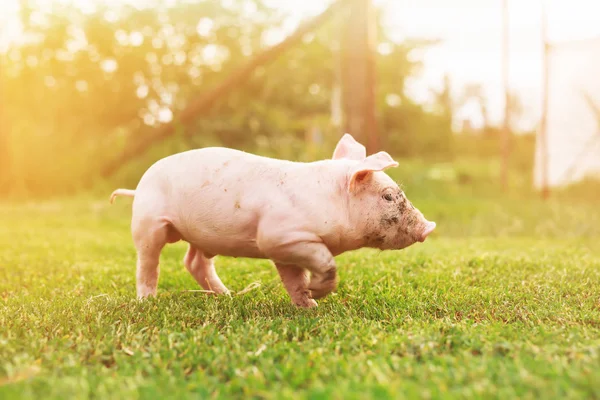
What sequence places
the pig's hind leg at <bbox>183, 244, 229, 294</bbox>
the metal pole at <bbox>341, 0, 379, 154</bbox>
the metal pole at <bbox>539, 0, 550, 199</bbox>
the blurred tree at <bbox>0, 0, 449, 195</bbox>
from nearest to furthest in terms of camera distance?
1. the pig's hind leg at <bbox>183, 244, 229, 294</bbox>
2. the metal pole at <bbox>341, 0, 379, 154</bbox>
3. the metal pole at <bbox>539, 0, 550, 199</bbox>
4. the blurred tree at <bbox>0, 0, 449, 195</bbox>

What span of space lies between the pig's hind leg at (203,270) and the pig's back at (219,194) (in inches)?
19.3

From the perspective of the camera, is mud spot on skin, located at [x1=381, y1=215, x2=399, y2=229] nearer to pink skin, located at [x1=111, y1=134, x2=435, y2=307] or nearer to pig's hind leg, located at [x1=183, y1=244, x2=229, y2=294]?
pink skin, located at [x1=111, y1=134, x2=435, y2=307]

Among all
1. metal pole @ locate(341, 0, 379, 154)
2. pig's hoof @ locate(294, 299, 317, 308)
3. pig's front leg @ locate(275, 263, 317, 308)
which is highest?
metal pole @ locate(341, 0, 379, 154)

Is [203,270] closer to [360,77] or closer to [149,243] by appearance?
[149,243]

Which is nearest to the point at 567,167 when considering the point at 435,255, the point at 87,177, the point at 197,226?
the point at 435,255

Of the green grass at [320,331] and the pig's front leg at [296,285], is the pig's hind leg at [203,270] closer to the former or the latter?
the green grass at [320,331]

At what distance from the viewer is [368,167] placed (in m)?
2.88

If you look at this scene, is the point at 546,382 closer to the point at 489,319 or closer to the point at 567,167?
the point at 489,319

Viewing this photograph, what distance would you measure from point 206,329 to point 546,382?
1397 mm

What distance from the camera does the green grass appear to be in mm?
1927

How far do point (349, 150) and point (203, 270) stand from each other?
45.0 inches

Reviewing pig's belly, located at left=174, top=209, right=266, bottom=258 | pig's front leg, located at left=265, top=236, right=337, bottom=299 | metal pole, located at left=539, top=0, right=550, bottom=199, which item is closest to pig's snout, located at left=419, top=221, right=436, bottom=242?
pig's front leg, located at left=265, top=236, right=337, bottom=299

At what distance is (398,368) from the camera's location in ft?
6.79

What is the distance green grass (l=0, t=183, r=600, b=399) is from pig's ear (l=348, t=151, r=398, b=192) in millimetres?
635
